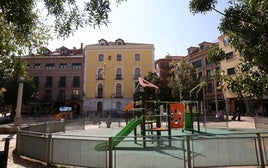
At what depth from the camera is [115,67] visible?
54.5 m

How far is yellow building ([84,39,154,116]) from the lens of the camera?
53469 millimetres

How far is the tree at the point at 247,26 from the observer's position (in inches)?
227

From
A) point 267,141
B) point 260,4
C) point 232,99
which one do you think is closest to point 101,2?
point 260,4

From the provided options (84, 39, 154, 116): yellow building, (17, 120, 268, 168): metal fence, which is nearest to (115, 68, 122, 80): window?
(84, 39, 154, 116): yellow building

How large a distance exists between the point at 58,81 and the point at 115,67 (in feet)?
42.9

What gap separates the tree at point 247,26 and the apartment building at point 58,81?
48506 mm

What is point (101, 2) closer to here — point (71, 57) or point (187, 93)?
point (187, 93)

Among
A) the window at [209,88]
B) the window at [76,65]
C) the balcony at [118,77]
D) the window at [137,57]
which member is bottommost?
the window at [209,88]

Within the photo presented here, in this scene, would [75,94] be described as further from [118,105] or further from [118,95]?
[118,105]

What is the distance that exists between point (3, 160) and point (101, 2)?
4.76m

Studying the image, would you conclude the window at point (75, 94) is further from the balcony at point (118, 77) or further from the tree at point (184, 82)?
the tree at point (184, 82)

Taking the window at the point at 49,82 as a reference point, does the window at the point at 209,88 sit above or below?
below

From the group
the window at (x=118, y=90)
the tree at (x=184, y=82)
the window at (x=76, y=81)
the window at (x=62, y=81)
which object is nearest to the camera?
the tree at (x=184, y=82)

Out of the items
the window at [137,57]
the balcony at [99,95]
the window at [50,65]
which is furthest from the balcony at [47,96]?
the window at [137,57]
